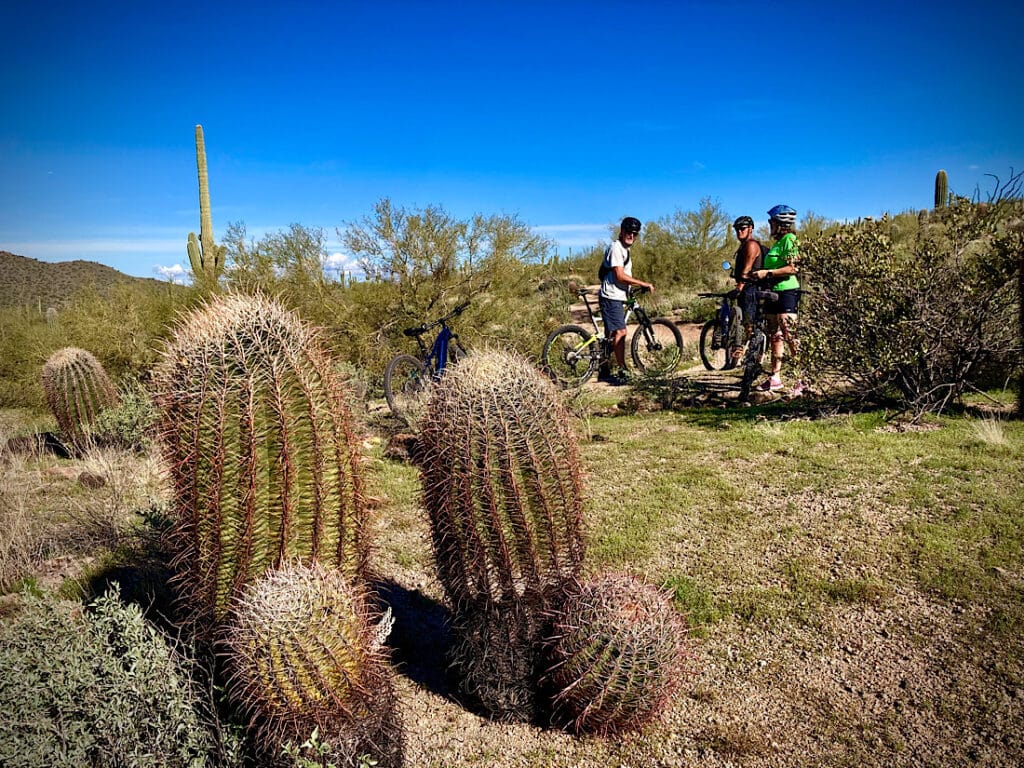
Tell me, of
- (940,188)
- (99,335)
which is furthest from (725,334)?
(940,188)

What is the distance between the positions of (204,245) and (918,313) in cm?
1418

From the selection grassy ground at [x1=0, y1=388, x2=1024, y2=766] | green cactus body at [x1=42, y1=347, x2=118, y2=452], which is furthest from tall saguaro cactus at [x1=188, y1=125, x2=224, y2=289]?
grassy ground at [x1=0, y1=388, x2=1024, y2=766]

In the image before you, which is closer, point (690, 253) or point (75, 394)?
point (75, 394)

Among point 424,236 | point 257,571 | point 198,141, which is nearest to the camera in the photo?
point 257,571

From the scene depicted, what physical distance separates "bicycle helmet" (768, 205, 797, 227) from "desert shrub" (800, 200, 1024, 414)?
89 cm

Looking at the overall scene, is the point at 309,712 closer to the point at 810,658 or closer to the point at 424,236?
the point at 810,658

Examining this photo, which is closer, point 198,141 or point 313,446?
point 313,446

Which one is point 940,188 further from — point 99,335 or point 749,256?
point 99,335

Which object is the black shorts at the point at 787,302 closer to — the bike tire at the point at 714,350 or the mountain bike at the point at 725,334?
the mountain bike at the point at 725,334

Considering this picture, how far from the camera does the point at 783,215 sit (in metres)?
7.92

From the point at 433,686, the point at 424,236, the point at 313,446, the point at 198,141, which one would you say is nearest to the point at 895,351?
the point at 433,686

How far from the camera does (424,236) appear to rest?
38.5ft

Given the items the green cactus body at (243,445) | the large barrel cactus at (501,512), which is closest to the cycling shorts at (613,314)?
the large barrel cactus at (501,512)

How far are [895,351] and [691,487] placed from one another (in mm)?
2774
